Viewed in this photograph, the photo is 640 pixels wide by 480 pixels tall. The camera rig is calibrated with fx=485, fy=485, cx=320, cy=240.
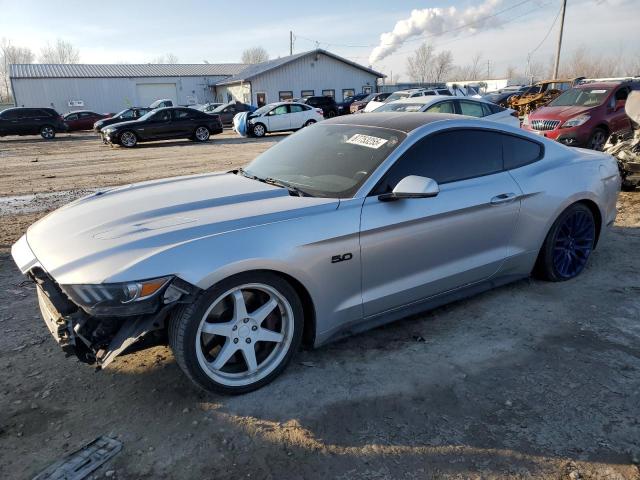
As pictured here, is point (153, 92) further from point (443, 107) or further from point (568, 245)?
point (568, 245)

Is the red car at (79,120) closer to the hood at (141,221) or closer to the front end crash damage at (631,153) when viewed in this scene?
the front end crash damage at (631,153)

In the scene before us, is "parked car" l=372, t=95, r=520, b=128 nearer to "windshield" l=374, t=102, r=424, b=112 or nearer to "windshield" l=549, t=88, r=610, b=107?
"windshield" l=374, t=102, r=424, b=112

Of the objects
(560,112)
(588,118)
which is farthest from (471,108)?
(588,118)

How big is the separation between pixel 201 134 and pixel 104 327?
19.2 metres

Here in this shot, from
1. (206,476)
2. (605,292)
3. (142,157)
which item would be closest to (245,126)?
(142,157)

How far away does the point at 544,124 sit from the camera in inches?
452

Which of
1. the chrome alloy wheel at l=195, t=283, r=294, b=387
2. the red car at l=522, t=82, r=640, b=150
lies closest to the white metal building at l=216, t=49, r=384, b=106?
the red car at l=522, t=82, r=640, b=150

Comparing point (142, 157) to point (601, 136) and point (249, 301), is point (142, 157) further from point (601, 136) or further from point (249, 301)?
point (249, 301)

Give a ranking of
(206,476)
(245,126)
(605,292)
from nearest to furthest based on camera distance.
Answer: (206,476)
(605,292)
(245,126)

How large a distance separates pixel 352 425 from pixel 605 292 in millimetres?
2896

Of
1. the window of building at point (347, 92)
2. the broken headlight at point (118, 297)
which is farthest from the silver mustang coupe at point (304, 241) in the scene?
the window of building at point (347, 92)

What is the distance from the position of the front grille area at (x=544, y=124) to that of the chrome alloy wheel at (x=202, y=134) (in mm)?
13490

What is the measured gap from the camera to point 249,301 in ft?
9.28

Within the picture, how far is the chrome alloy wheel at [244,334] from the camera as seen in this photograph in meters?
2.71
